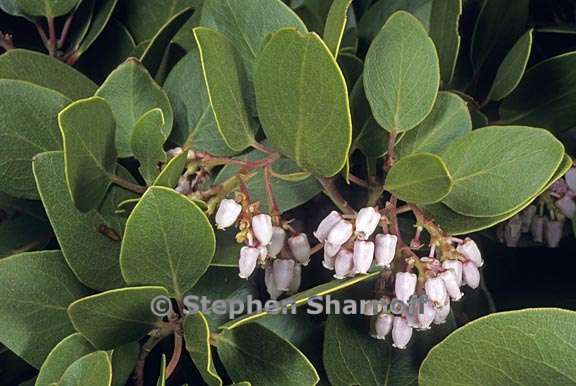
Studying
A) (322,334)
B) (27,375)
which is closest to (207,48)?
(322,334)

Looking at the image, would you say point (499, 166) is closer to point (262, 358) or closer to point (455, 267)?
point (455, 267)

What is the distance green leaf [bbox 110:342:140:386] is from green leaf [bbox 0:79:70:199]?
0.66ft

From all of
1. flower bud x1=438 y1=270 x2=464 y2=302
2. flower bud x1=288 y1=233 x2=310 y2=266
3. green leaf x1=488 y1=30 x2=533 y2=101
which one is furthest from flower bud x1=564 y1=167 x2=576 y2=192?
flower bud x1=288 y1=233 x2=310 y2=266

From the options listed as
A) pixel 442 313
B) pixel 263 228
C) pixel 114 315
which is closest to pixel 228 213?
pixel 263 228

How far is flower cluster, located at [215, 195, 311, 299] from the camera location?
0.87 meters

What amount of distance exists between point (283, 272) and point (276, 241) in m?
0.04

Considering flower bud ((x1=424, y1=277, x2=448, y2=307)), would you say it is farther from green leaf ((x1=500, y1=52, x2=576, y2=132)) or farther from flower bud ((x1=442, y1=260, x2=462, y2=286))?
green leaf ((x1=500, y1=52, x2=576, y2=132))

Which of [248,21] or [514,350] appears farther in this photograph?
Answer: [248,21]

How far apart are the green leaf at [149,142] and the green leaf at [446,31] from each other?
0.31 meters

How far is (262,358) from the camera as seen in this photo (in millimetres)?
894

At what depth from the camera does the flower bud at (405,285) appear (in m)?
0.89

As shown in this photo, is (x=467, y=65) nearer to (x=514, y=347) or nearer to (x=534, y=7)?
(x=534, y=7)

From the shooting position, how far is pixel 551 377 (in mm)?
807

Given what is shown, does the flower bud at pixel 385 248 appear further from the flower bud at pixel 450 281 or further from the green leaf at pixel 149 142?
the green leaf at pixel 149 142
